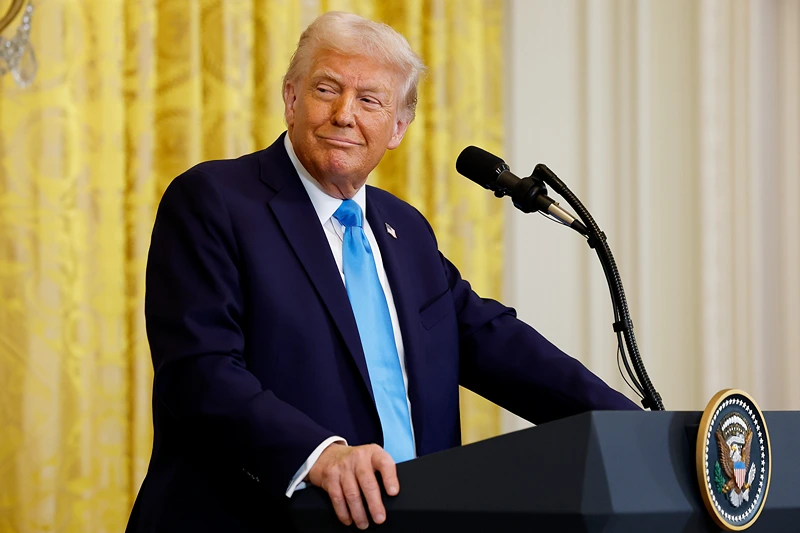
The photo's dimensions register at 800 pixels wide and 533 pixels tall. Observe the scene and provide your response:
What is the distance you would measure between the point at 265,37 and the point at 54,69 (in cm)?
72

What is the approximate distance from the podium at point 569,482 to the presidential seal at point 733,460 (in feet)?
0.07

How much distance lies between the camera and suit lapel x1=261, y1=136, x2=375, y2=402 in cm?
169

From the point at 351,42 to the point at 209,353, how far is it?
0.73 meters

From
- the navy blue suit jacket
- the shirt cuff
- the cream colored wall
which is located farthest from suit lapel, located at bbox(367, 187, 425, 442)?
the cream colored wall

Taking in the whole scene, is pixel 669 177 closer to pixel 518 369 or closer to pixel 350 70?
pixel 518 369

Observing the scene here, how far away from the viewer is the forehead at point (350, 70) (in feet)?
6.28

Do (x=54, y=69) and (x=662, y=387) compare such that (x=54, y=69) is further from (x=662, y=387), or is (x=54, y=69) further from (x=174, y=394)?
(x=662, y=387)

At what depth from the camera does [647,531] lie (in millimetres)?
1105

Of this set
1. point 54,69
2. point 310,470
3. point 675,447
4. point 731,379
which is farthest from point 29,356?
point 731,379

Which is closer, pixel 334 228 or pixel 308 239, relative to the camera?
pixel 308 239

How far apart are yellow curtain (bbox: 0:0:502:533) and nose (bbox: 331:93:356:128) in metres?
1.37

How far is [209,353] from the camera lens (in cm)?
151

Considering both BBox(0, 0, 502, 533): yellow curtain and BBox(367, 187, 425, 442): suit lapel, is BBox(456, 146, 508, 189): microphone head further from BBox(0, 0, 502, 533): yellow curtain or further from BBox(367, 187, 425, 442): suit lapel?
BBox(0, 0, 502, 533): yellow curtain

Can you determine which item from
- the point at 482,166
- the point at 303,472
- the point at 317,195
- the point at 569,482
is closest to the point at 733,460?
the point at 569,482
